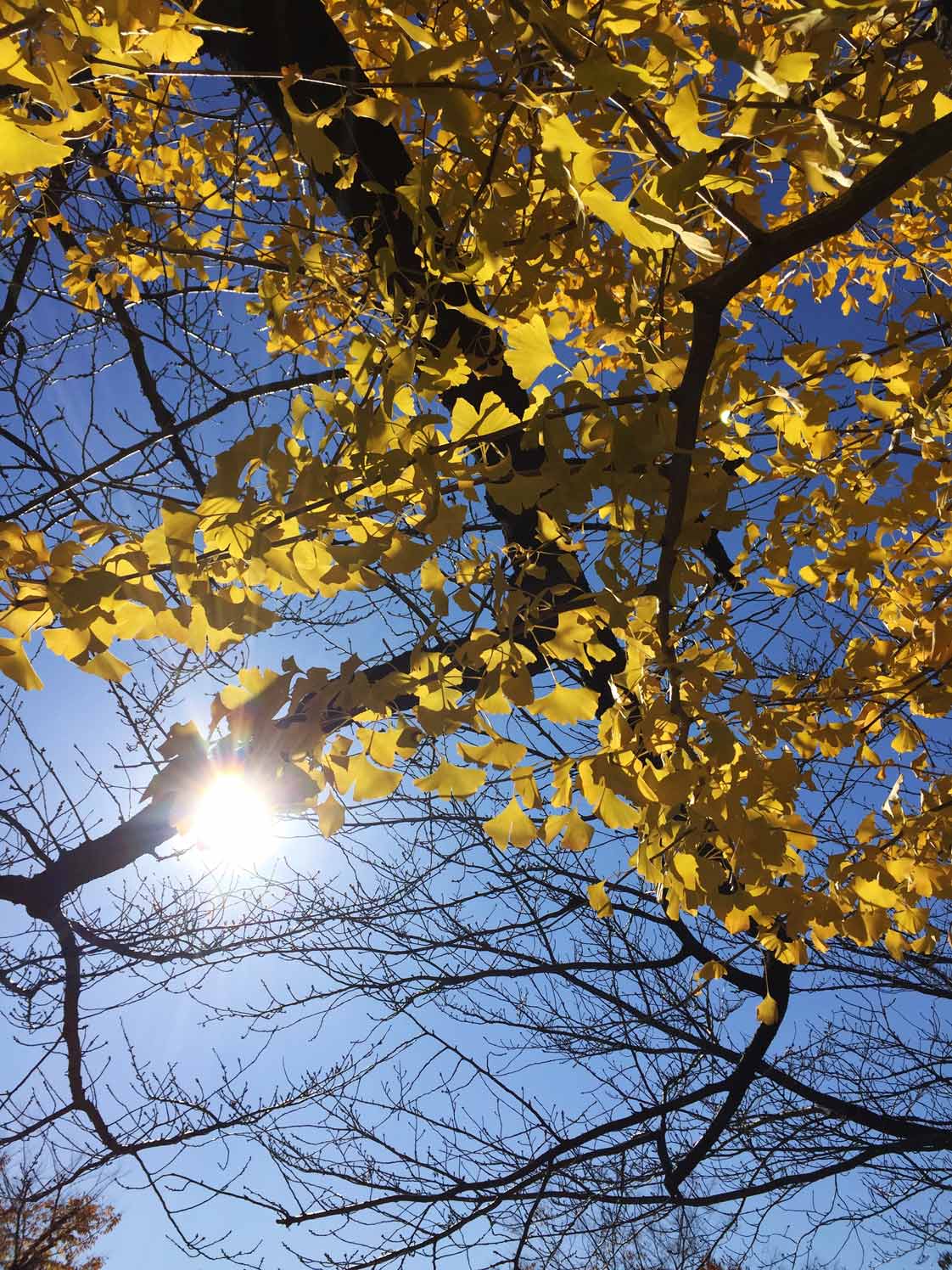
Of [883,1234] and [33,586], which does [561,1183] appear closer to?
[883,1234]

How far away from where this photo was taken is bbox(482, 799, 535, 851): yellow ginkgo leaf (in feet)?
4.33

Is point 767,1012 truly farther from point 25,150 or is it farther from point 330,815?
point 25,150

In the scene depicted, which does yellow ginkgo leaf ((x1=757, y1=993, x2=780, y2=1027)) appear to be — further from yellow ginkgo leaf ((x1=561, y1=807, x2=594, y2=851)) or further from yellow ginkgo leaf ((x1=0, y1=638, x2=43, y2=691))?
yellow ginkgo leaf ((x1=0, y1=638, x2=43, y2=691))

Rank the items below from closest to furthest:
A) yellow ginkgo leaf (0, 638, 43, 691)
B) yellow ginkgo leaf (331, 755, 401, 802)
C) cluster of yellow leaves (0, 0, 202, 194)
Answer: cluster of yellow leaves (0, 0, 202, 194) < yellow ginkgo leaf (0, 638, 43, 691) < yellow ginkgo leaf (331, 755, 401, 802)

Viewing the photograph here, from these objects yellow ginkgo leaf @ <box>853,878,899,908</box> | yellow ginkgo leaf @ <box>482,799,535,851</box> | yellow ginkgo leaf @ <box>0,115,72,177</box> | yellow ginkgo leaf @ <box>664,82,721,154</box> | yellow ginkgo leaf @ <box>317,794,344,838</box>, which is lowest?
yellow ginkgo leaf @ <box>317,794,344,838</box>

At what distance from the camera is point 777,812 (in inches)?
61.8

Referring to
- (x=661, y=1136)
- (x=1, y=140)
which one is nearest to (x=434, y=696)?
(x=1, y=140)

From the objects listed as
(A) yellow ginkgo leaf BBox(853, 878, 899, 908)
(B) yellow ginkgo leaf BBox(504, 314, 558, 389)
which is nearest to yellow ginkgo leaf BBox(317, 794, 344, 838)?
(B) yellow ginkgo leaf BBox(504, 314, 558, 389)

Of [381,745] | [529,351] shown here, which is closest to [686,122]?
[529,351]

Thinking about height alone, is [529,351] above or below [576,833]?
above

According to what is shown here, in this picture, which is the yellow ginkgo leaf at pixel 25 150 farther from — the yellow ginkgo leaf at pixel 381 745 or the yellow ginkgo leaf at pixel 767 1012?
the yellow ginkgo leaf at pixel 767 1012

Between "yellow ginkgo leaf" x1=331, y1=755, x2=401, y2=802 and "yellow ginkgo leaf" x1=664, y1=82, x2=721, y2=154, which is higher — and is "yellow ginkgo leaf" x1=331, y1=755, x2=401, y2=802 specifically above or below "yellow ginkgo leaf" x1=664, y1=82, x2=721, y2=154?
below

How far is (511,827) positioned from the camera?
1.34 meters

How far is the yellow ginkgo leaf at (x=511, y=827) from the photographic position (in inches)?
52.0
